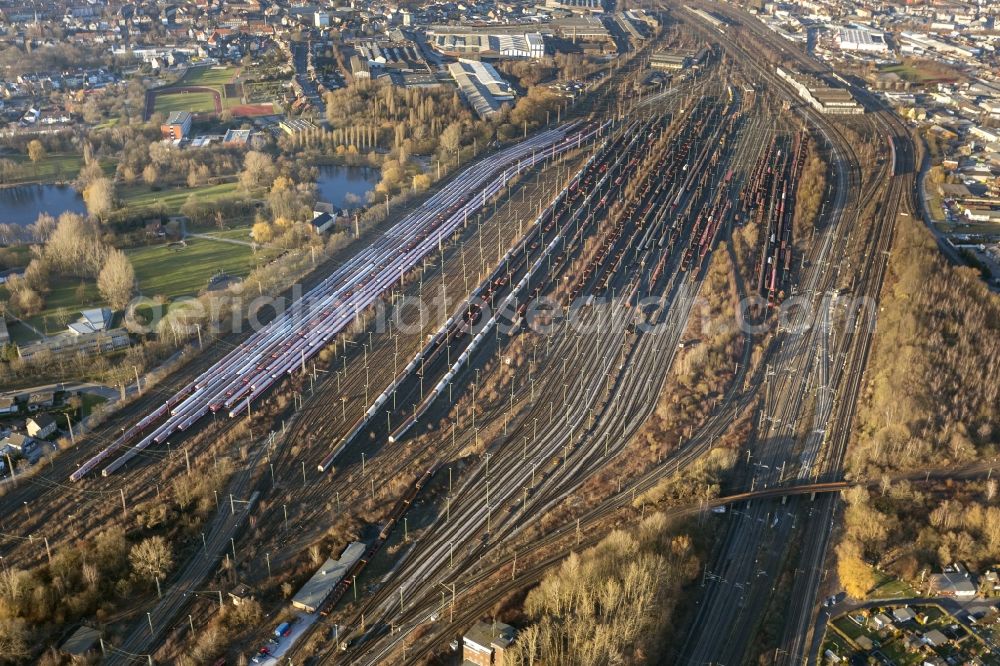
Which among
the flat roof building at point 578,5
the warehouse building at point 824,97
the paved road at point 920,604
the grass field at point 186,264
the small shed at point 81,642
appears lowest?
the paved road at point 920,604

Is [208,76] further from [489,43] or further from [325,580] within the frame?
[325,580]

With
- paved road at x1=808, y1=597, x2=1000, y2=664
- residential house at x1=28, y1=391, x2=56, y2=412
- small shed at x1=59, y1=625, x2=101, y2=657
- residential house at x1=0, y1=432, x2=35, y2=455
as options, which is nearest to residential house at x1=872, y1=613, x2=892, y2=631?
paved road at x1=808, y1=597, x2=1000, y2=664

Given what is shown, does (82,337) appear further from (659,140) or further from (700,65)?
(700,65)

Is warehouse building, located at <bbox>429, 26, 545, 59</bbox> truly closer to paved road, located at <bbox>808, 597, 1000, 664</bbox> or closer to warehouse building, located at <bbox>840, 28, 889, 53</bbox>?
warehouse building, located at <bbox>840, 28, 889, 53</bbox>

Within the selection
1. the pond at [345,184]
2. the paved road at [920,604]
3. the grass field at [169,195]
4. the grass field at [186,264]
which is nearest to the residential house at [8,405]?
the grass field at [186,264]

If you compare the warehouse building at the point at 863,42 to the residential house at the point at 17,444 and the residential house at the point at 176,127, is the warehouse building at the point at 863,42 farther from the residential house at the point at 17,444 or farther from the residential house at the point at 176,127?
the residential house at the point at 17,444

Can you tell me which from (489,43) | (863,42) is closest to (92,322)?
(489,43)
